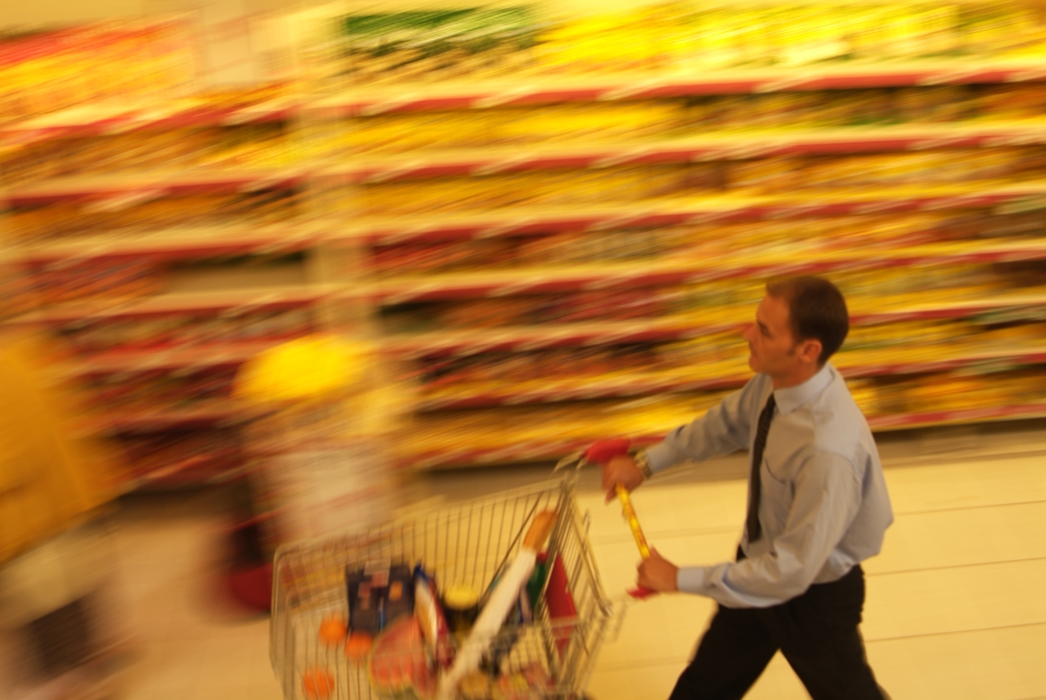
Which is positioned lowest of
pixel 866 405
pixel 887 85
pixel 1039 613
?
pixel 1039 613

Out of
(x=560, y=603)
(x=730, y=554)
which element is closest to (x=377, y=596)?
(x=560, y=603)

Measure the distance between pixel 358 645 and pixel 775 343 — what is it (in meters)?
1.02

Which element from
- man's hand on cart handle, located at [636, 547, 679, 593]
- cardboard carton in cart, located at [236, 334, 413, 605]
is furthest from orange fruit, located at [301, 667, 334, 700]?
cardboard carton in cart, located at [236, 334, 413, 605]

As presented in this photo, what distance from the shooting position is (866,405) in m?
3.51

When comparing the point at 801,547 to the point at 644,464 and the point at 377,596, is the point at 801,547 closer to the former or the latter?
the point at 644,464

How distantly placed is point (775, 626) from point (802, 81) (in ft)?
6.47

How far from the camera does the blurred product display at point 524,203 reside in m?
2.89

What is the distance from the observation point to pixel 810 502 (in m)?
1.57

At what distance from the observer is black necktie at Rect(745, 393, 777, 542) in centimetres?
177

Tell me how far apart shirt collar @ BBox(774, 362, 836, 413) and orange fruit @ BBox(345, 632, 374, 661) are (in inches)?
38.0

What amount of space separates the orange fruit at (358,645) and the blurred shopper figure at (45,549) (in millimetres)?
1010

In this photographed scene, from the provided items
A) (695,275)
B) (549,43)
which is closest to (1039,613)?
(695,275)

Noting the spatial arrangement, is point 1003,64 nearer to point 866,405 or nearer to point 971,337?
point 971,337

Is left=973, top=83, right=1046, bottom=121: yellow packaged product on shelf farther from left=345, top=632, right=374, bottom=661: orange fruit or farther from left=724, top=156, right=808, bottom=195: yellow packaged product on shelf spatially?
left=345, top=632, right=374, bottom=661: orange fruit
